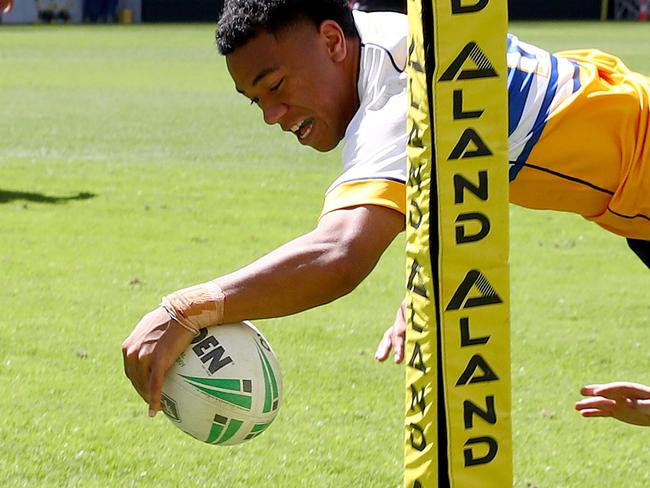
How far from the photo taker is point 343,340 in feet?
24.5

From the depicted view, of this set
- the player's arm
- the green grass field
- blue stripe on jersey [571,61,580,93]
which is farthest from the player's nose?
the green grass field

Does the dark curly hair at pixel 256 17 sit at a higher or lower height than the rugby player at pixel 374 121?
higher

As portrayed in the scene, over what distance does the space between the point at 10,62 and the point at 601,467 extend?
83.8ft

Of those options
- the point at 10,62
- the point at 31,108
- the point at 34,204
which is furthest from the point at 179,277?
the point at 10,62

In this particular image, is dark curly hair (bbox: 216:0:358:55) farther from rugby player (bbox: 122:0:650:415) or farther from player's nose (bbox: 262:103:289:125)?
player's nose (bbox: 262:103:289:125)

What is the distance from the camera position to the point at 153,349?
3371 millimetres

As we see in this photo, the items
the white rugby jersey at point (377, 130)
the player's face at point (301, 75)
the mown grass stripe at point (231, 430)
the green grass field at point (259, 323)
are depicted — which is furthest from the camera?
the green grass field at point (259, 323)

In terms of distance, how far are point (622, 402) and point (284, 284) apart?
142 centimetres

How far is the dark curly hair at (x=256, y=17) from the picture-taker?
12.5 feet

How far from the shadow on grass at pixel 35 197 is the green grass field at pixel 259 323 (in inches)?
1.9

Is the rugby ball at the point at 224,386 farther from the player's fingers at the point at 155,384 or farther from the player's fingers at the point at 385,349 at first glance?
the player's fingers at the point at 385,349

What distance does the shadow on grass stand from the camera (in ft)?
39.2

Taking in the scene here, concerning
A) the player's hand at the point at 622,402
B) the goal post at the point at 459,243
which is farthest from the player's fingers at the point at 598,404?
the goal post at the point at 459,243

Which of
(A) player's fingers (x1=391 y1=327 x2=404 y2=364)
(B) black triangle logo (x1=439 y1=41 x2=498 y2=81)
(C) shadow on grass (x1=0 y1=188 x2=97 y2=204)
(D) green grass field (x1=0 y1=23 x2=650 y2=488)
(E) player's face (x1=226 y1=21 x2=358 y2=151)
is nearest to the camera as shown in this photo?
(B) black triangle logo (x1=439 y1=41 x2=498 y2=81)
